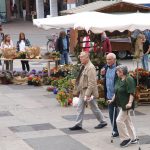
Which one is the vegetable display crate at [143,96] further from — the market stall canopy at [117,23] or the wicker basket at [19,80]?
the wicker basket at [19,80]

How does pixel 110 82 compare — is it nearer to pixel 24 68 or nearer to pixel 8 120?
pixel 8 120

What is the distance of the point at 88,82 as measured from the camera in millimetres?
11523

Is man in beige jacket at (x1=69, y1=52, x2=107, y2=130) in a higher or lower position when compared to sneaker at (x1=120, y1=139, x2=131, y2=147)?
higher

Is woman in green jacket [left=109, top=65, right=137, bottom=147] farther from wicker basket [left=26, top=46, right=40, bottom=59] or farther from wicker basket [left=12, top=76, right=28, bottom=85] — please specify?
wicker basket [left=26, top=46, right=40, bottom=59]

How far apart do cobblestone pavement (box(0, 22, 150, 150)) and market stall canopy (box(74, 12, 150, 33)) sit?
217 cm

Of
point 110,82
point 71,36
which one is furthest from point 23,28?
point 110,82

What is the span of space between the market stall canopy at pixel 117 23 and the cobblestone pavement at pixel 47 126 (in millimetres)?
2167

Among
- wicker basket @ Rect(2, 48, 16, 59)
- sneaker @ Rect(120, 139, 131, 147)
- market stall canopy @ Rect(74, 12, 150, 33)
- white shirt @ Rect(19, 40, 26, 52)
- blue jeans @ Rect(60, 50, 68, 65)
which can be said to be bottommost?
sneaker @ Rect(120, 139, 131, 147)

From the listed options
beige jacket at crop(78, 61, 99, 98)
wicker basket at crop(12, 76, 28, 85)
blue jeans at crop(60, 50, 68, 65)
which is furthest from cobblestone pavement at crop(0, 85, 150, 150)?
blue jeans at crop(60, 50, 68, 65)

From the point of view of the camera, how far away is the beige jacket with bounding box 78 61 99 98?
1148 centimetres

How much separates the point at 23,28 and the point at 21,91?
30.8 meters

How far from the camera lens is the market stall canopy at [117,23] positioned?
14.1 m

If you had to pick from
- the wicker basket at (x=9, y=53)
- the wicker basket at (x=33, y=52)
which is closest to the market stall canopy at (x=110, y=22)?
the wicker basket at (x=33, y=52)

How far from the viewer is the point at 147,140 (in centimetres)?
1106
